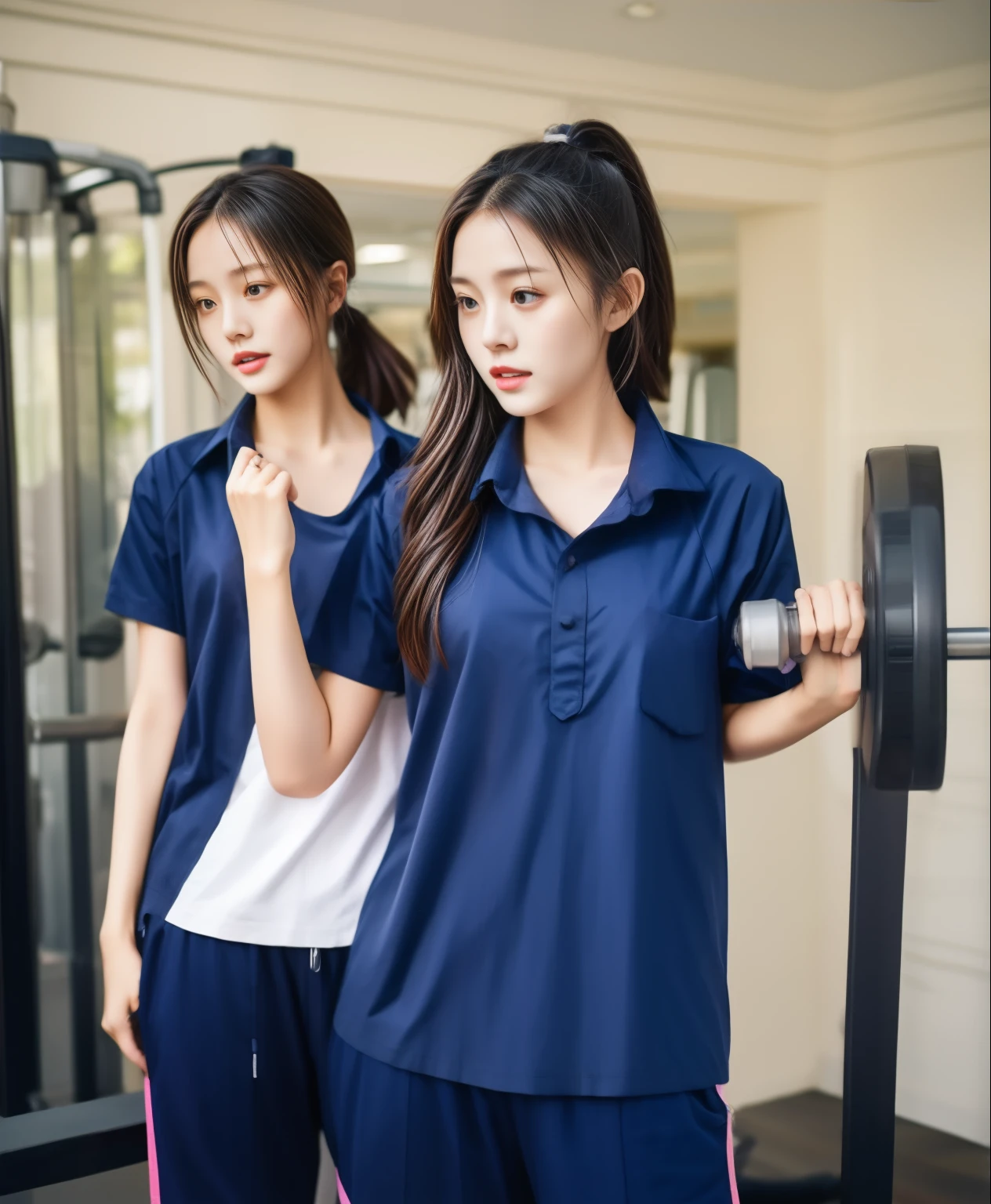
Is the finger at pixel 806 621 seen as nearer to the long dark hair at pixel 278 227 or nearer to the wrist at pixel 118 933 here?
the long dark hair at pixel 278 227

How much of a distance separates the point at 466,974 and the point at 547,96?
2012mm

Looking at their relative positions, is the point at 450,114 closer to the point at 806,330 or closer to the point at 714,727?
the point at 806,330

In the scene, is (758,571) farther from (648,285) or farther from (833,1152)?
(833,1152)

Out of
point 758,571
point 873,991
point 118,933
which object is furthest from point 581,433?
point 118,933

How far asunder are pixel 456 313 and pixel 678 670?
0.42 meters

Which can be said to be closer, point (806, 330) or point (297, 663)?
point (297, 663)

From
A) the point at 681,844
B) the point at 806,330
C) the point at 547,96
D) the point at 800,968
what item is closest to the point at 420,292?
the point at 547,96

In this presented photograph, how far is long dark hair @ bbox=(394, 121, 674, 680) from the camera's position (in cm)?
109

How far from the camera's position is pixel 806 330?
9.52 feet

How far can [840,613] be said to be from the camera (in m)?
1.03

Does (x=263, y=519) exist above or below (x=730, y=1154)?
above

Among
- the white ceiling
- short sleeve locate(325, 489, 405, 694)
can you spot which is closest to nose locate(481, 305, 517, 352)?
short sleeve locate(325, 489, 405, 694)

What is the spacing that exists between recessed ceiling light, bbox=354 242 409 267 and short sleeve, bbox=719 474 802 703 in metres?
2.15

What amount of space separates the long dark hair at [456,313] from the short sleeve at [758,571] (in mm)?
204
